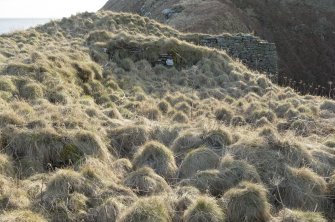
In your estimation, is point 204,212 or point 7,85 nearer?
point 204,212

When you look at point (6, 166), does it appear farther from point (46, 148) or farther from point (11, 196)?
point (11, 196)

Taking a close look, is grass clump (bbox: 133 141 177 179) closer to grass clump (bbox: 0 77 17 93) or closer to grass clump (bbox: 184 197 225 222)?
grass clump (bbox: 184 197 225 222)

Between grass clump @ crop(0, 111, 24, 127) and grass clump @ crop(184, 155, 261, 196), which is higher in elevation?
grass clump @ crop(0, 111, 24, 127)

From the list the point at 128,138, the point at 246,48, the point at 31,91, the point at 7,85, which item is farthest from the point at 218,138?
the point at 246,48

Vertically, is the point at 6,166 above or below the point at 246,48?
below

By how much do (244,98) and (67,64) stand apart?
6665 mm

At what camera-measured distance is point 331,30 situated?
176 ft

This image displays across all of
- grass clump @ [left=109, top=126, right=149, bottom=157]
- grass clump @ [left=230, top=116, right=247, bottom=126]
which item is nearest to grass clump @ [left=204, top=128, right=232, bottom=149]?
grass clump @ [left=109, top=126, right=149, bottom=157]

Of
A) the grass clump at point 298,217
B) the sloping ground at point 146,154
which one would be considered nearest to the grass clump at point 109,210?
the sloping ground at point 146,154

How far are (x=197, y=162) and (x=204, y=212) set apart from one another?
1.95 m

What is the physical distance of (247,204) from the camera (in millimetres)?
6391

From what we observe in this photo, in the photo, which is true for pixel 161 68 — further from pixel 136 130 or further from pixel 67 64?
pixel 136 130

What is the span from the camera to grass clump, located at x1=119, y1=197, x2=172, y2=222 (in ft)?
19.1

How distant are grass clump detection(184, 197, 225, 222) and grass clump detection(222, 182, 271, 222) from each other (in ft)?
0.77
